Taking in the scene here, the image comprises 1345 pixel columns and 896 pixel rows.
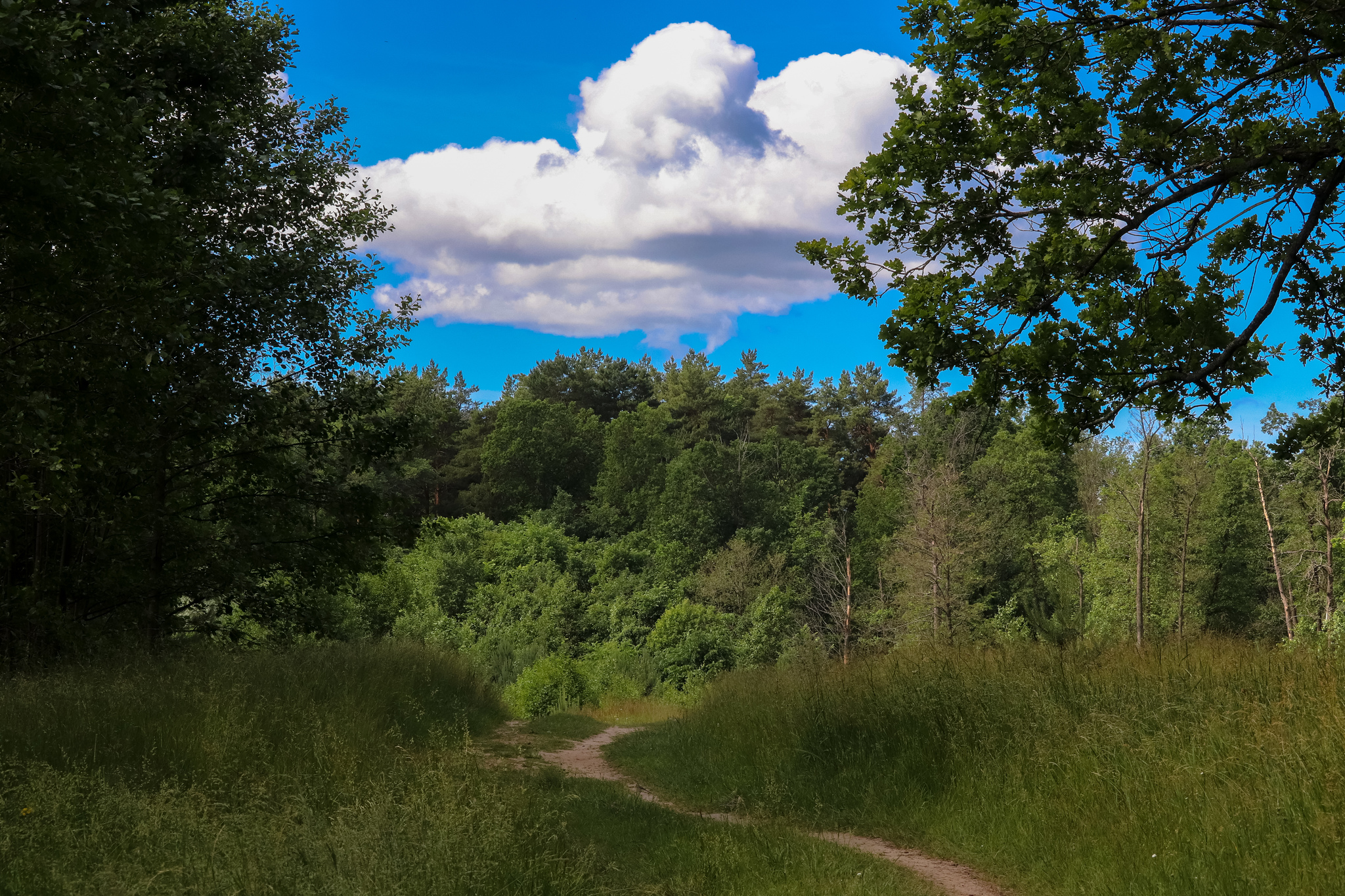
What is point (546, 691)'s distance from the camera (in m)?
26.5

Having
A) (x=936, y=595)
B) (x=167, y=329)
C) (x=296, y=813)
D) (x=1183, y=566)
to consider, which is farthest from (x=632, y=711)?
(x=1183, y=566)

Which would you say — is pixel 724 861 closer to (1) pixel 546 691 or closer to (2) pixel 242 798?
(2) pixel 242 798

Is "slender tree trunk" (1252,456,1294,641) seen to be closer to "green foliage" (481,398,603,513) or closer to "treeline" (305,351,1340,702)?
"treeline" (305,351,1340,702)

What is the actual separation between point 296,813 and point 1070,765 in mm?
6455

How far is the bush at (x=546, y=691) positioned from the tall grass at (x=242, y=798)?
51.2 feet

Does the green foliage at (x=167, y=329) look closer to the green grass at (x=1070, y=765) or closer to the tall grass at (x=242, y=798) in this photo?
the tall grass at (x=242, y=798)

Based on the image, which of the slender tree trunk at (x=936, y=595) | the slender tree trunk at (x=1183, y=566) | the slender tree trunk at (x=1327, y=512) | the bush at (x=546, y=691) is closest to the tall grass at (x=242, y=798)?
the bush at (x=546, y=691)

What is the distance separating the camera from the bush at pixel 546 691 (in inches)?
→ 1025

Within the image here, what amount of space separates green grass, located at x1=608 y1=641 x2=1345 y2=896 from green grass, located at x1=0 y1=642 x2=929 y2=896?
1.29 m

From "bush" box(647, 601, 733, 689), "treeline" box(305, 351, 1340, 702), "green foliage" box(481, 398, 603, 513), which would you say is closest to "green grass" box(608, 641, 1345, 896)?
"treeline" box(305, 351, 1340, 702)

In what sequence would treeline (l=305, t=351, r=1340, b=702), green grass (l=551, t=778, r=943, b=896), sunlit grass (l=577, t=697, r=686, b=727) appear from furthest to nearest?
1. treeline (l=305, t=351, r=1340, b=702)
2. sunlit grass (l=577, t=697, r=686, b=727)
3. green grass (l=551, t=778, r=943, b=896)

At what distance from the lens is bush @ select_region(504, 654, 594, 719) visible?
85.5ft

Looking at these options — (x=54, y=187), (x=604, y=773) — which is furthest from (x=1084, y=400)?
(x=54, y=187)

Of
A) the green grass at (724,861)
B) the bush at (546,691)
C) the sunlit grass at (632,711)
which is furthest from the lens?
the bush at (546,691)
